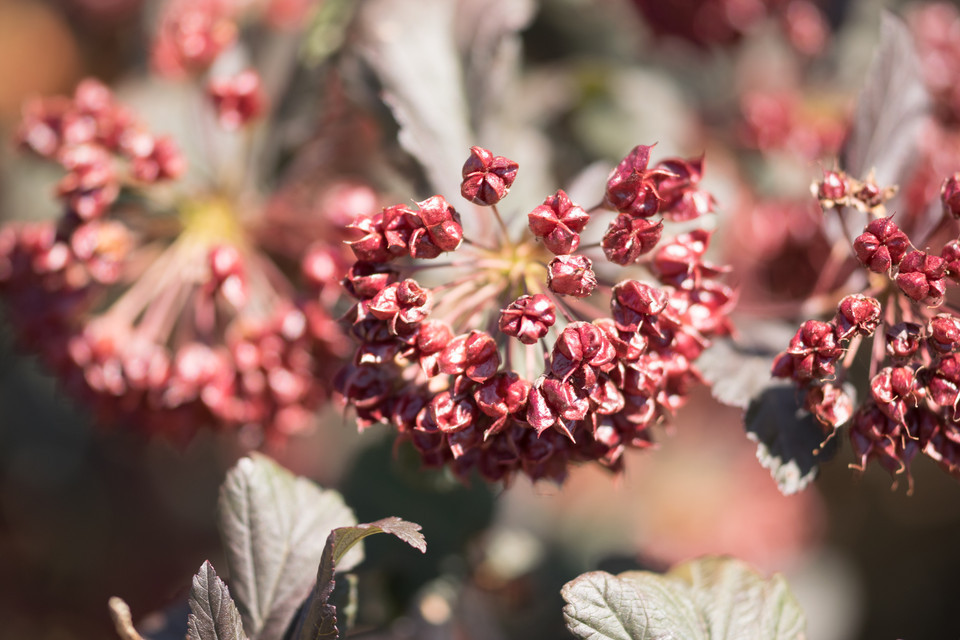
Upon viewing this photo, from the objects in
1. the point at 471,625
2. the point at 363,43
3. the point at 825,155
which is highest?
the point at 363,43

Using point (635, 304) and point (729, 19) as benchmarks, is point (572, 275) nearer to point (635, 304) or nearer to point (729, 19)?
point (635, 304)

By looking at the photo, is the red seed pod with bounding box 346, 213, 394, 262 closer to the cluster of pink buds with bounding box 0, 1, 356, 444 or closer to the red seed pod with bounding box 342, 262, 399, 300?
the red seed pod with bounding box 342, 262, 399, 300

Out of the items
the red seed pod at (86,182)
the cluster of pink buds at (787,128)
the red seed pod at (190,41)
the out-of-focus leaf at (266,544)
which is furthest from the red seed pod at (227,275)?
the cluster of pink buds at (787,128)

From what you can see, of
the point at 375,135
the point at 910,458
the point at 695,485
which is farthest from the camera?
the point at 695,485

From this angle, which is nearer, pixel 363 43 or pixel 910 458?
pixel 910 458

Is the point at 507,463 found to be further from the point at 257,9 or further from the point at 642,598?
the point at 257,9

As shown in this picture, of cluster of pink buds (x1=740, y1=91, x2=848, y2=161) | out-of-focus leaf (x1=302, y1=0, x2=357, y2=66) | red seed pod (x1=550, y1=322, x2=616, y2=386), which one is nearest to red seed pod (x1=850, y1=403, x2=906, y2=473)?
red seed pod (x1=550, y1=322, x2=616, y2=386)

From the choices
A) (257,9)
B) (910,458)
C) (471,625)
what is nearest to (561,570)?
(471,625)

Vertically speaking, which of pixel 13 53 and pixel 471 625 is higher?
pixel 13 53
